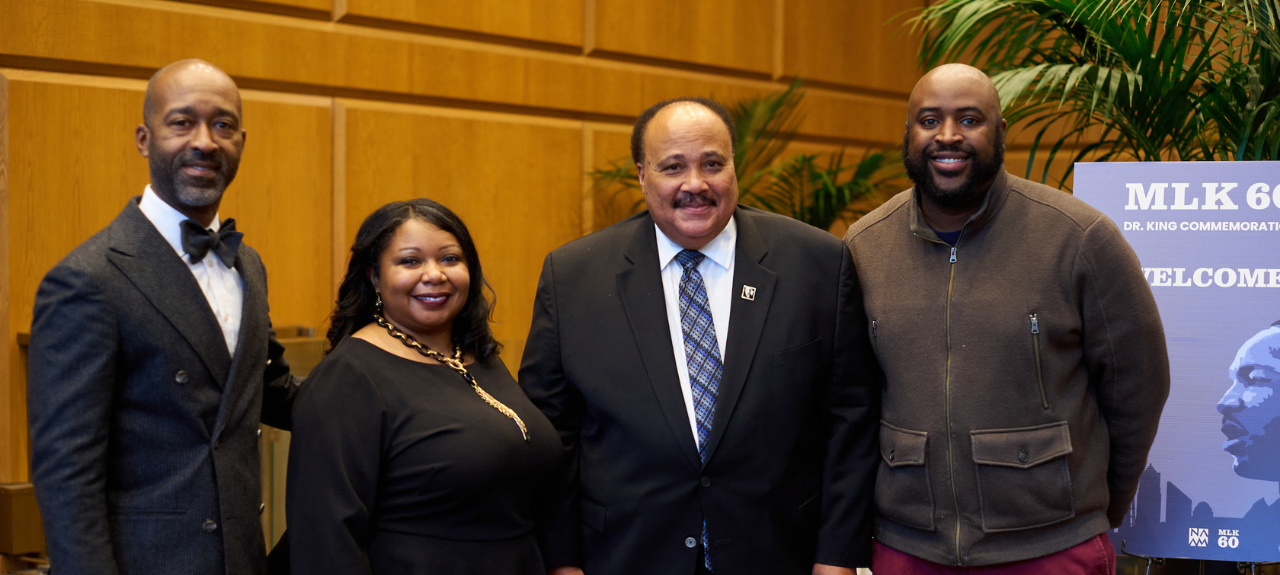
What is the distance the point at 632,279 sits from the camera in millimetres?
2131

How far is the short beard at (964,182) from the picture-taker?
1975 millimetres

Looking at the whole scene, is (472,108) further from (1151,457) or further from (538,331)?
(1151,457)

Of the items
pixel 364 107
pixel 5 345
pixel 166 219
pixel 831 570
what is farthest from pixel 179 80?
pixel 364 107

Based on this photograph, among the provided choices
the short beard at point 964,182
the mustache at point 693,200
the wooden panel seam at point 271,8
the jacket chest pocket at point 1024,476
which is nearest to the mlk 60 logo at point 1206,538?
the jacket chest pocket at point 1024,476

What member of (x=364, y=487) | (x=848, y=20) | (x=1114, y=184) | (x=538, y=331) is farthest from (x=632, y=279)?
(x=848, y=20)

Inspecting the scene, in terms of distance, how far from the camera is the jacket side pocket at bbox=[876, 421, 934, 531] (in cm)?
199

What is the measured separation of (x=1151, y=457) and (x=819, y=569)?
96 cm

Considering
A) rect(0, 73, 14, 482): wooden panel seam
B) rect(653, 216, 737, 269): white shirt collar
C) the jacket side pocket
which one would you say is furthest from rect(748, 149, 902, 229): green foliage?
rect(0, 73, 14, 482): wooden panel seam

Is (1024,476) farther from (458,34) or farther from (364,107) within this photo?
(458,34)

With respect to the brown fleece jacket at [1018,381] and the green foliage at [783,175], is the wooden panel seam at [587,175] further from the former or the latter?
the brown fleece jacket at [1018,381]

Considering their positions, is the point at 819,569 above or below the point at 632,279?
below

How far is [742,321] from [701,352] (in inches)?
4.1

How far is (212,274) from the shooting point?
1.78 m

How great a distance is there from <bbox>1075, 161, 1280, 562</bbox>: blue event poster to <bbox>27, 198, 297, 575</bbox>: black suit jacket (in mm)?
1961
